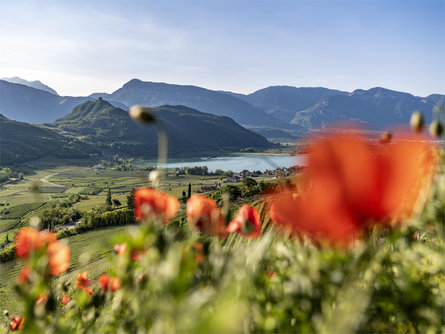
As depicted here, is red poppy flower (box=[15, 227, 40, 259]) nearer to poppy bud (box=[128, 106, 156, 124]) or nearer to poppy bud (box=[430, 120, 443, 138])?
poppy bud (box=[128, 106, 156, 124])

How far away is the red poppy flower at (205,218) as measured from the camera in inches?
39.8

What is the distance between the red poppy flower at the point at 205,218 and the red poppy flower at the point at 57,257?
431 millimetres

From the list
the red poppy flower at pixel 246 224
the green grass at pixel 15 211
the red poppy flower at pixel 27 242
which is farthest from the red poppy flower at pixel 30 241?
the green grass at pixel 15 211

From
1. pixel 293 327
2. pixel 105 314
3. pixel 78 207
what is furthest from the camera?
pixel 78 207

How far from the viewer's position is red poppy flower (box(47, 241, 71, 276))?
1.07m

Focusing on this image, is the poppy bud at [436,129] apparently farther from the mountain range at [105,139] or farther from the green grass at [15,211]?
Result: the mountain range at [105,139]

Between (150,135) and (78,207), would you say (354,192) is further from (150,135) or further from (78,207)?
(150,135)

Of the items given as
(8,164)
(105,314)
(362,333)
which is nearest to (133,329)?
(105,314)

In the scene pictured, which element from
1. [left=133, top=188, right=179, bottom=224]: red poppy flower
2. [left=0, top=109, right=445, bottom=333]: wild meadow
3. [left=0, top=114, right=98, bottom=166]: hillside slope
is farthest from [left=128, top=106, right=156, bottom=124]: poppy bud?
[left=0, top=114, right=98, bottom=166]: hillside slope

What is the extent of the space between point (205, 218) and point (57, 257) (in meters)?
0.50

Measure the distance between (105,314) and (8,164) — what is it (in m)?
135

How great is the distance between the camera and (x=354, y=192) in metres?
0.61

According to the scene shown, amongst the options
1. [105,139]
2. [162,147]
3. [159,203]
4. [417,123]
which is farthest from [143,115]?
[105,139]

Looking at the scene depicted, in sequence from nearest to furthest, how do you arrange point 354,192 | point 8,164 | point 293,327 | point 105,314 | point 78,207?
point 354,192
point 293,327
point 105,314
point 78,207
point 8,164
